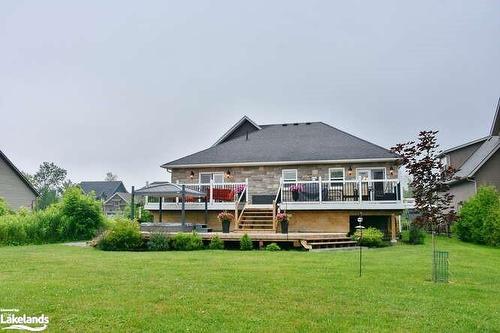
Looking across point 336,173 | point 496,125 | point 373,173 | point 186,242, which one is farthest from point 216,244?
point 496,125

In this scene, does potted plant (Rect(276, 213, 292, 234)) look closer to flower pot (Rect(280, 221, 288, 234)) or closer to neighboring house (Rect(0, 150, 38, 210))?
flower pot (Rect(280, 221, 288, 234))

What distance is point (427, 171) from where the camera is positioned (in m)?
8.25

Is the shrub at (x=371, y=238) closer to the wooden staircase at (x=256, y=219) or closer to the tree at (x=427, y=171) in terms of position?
the wooden staircase at (x=256, y=219)

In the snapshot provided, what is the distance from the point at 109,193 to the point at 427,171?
5754cm

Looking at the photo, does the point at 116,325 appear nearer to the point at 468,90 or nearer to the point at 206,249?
the point at 206,249

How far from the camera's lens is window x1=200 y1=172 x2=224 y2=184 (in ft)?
67.7

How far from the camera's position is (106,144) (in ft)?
117


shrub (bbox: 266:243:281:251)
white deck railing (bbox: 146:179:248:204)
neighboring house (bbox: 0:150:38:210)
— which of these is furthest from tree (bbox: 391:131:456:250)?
neighboring house (bbox: 0:150:38:210)

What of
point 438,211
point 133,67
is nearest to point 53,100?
point 133,67

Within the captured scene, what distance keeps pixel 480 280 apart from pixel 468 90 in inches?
682

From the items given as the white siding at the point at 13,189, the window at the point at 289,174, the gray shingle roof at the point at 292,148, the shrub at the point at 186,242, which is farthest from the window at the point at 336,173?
the white siding at the point at 13,189

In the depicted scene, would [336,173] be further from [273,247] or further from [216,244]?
[216,244]

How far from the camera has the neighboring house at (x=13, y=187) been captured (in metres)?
29.5

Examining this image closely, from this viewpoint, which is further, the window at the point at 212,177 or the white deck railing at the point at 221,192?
the window at the point at 212,177
